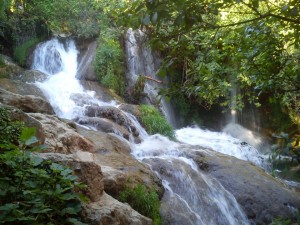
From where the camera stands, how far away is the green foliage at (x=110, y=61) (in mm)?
12250

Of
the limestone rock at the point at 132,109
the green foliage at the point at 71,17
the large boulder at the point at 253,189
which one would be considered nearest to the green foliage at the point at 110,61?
the green foliage at the point at 71,17

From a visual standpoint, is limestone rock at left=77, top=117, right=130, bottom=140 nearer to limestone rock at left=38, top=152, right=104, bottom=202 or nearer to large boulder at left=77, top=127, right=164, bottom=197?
large boulder at left=77, top=127, right=164, bottom=197

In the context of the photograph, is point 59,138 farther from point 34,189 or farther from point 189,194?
point 34,189

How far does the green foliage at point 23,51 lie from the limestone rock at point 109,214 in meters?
10.00

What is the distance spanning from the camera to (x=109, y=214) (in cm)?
335

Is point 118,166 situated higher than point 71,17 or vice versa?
point 71,17

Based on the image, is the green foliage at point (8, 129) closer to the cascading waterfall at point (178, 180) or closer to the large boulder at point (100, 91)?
the cascading waterfall at point (178, 180)

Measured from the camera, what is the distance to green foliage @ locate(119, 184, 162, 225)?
495 cm

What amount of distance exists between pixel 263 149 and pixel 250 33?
12.7 meters

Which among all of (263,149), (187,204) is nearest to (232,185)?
(187,204)

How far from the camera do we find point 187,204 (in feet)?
18.8

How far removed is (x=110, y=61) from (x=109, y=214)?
989cm

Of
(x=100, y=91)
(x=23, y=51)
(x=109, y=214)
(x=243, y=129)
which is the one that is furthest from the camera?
(x=243, y=129)

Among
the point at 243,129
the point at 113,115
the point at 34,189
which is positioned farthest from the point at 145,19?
the point at 243,129
